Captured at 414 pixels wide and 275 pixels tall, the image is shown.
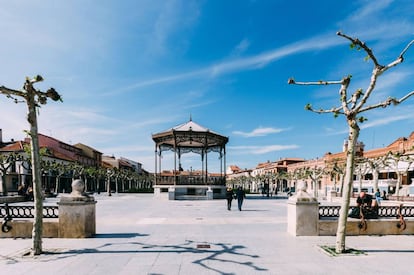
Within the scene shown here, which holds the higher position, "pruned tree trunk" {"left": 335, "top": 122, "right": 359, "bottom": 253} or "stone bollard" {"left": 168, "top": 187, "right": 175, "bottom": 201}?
"pruned tree trunk" {"left": 335, "top": 122, "right": 359, "bottom": 253}

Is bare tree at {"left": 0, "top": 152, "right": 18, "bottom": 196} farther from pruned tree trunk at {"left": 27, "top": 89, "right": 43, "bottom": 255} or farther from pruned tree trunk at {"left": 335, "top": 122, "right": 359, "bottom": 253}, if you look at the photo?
pruned tree trunk at {"left": 335, "top": 122, "right": 359, "bottom": 253}

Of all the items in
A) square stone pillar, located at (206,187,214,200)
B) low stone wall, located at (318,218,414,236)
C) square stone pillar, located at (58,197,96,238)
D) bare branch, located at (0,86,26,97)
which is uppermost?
bare branch, located at (0,86,26,97)

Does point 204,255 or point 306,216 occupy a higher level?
point 306,216

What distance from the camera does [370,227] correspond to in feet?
29.9

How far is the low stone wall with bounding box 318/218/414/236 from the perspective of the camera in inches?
354

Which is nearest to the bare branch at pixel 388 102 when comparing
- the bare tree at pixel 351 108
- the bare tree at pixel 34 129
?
the bare tree at pixel 351 108

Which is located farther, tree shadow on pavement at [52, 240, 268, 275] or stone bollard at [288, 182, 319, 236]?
stone bollard at [288, 182, 319, 236]

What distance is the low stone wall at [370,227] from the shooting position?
29.5ft

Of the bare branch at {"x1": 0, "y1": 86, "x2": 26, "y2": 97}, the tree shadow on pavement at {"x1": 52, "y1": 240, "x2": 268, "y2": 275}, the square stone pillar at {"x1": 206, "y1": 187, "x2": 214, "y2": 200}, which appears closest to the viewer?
the tree shadow on pavement at {"x1": 52, "y1": 240, "x2": 268, "y2": 275}

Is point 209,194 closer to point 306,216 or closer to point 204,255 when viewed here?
point 306,216

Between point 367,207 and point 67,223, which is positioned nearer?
point 67,223

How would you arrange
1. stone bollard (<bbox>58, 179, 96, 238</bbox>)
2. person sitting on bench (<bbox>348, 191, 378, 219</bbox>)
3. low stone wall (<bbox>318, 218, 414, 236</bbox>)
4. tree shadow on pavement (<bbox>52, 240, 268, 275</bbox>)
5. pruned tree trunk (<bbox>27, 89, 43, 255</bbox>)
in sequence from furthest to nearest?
person sitting on bench (<bbox>348, 191, 378, 219</bbox>), low stone wall (<bbox>318, 218, 414, 236</bbox>), stone bollard (<bbox>58, 179, 96, 238</bbox>), pruned tree trunk (<bbox>27, 89, 43, 255</bbox>), tree shadow on pavement (<bbox>52, 240, 268, 275</bbox>)

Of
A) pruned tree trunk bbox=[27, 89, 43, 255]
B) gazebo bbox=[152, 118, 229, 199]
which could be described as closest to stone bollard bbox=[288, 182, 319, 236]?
pruned tree trunk bbox=[27, 89, 43, 255]

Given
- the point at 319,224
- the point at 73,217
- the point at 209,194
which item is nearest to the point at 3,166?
the point at 209,194
